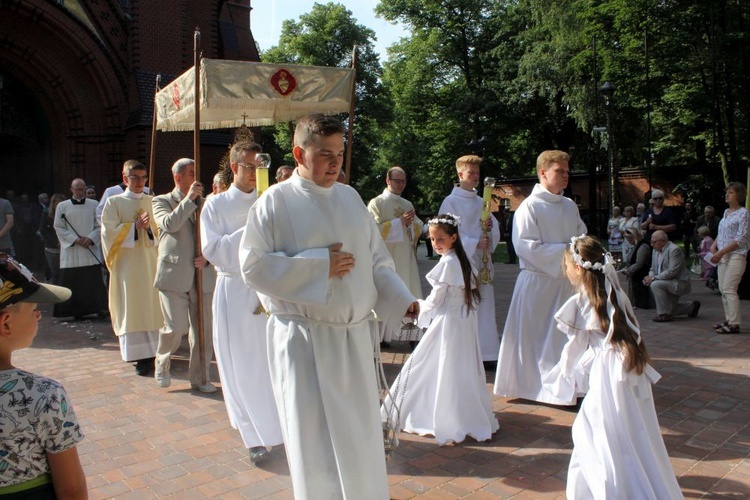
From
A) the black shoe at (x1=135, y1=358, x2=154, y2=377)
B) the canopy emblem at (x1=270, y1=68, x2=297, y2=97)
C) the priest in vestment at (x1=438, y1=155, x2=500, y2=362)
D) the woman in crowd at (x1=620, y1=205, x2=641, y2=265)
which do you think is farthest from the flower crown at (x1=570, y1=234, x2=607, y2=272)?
the woman in crowd at (x1=620, y1=205, x2=641, y2=265)

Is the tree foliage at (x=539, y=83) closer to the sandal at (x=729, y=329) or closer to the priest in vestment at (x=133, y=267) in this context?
the sandal at (x=729, y=329)

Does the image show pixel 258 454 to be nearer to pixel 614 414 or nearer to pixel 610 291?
pixel 614 414

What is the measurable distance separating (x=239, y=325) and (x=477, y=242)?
3029 millimetres

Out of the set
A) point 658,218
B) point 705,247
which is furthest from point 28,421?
point 705,247

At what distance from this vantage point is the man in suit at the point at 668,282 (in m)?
9.75

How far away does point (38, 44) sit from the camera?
16.5m

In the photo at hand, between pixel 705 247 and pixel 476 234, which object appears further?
pixel 705 247

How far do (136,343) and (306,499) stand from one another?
4513 millimetres

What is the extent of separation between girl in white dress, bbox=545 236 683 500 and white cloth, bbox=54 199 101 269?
829cm

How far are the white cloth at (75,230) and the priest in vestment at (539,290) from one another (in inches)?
272

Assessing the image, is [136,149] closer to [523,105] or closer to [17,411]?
[17,411]

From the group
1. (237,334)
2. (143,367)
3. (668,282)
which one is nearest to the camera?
(237,334)

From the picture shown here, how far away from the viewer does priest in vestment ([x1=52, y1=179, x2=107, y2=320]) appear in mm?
9984

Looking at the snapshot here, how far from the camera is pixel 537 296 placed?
5.93 metres
